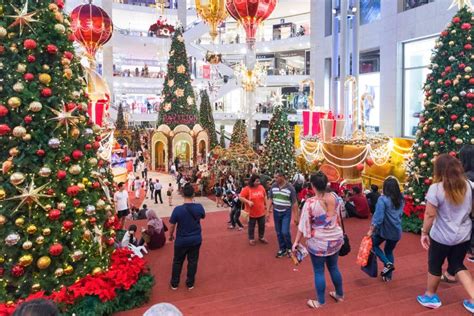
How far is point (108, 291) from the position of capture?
13.3ft

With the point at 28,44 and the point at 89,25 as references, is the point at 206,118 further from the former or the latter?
the point at 28,44

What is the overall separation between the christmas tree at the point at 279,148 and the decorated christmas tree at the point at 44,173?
10.1m

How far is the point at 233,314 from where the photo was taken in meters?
3.83

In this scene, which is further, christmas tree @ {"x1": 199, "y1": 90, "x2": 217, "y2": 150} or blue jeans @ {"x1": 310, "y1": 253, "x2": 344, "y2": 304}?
christmas tree @ {"x1": 199, "y1": 90, "x2": 217, "y2": 150}

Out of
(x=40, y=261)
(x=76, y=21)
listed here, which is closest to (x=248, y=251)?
(x=40, y=261)

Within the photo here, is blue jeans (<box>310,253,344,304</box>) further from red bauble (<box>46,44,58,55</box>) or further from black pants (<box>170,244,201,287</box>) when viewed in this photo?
red bauble (<box>46,44,58,55</box>)

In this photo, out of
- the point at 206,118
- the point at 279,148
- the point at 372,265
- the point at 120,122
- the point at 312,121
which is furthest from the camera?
the point at 206,118

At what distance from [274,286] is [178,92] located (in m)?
17.1

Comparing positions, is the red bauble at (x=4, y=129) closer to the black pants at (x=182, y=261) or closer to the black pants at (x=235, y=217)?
the black pants at (x=182, y=261)

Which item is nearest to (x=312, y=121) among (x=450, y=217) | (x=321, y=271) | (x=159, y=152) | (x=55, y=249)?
(x=159, y=152)

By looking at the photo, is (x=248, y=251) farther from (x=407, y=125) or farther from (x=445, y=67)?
(x=407, y=125)

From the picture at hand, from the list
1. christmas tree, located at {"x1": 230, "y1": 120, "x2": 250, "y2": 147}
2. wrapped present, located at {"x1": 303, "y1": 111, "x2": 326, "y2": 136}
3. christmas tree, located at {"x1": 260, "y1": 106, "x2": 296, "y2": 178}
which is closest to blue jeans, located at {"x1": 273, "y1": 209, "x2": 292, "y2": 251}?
christmas tree, located at {"x1": 260, "y1": 106, "x2": 296, "y2": 178}

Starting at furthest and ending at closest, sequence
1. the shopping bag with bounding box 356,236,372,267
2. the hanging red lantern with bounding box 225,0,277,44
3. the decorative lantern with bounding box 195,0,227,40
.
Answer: the decorative lantern with bounding box 195,0,227,40
the hanging red lantern with bounding box 225,0,277,44
the shopping bag with bounding box 356,236,372,267

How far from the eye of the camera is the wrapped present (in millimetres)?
15156
